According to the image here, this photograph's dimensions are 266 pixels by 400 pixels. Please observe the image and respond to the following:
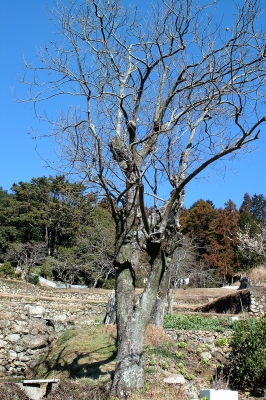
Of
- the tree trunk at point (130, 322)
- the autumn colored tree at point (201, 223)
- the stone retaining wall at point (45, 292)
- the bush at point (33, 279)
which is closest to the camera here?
the tree trunk at point (130, 322)

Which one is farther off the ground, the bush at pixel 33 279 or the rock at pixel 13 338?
the bush at pixel 33 279

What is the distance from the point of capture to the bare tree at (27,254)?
3516 centimetres

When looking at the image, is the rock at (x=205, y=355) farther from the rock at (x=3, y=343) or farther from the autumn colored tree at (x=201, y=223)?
the autumn colored tree at (x=201, y=223)

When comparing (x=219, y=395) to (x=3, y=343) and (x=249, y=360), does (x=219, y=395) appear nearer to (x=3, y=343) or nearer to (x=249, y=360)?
(x=249, y=360)

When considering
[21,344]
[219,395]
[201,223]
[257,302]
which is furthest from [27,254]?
[219,395]

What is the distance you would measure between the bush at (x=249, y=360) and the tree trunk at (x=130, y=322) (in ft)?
7.92

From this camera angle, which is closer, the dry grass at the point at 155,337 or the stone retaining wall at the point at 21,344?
the dry grass at the point at 155,337

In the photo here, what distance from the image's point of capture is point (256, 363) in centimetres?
834

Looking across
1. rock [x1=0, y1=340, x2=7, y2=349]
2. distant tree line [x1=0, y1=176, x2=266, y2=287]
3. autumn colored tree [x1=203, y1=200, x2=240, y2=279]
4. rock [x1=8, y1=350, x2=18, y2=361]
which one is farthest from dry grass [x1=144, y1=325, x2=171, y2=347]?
autumn colored tree [x1=203, y1=200, x2=240, y2=279]

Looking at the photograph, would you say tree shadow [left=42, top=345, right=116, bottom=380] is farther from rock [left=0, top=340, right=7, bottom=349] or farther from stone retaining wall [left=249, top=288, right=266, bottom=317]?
stone retaining wall [left=249, top=288, right=266, bottom=317]

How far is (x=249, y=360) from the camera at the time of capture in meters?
8.39

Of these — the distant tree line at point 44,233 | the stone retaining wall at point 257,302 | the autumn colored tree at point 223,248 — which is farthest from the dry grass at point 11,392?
the autumn colored tree at point 223,248

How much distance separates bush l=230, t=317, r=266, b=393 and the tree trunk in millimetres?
2414

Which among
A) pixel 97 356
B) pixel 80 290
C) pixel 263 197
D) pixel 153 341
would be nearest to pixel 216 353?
pixel 153 341
